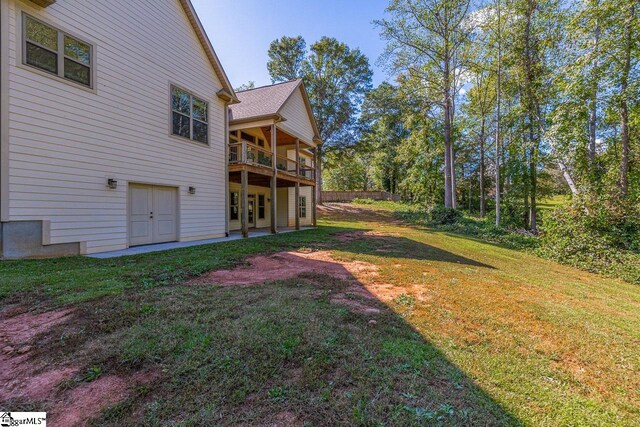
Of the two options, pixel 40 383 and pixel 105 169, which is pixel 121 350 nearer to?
pixel 40 383

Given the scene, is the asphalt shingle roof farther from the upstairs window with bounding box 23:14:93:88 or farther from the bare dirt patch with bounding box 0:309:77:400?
the bare dirt patch with bounding box 0:309:77:400

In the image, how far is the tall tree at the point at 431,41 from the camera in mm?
16312

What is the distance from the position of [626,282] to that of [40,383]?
1152 cm

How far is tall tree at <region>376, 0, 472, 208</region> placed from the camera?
1631cm

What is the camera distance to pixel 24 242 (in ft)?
18.6

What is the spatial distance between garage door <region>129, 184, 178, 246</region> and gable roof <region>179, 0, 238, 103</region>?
4.44 m

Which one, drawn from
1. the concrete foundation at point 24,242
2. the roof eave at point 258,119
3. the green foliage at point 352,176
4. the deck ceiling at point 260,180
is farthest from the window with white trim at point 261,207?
the green foliage at point 352,176

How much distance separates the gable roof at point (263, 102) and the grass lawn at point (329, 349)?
28.9 feet

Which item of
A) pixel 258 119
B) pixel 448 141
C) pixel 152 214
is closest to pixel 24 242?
pixel 152 214

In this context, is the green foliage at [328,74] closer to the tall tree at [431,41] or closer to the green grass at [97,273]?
the tall tree at [431,41]

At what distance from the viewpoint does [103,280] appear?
4.43 meters

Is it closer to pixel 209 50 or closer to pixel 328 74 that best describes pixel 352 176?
pixel 328 74

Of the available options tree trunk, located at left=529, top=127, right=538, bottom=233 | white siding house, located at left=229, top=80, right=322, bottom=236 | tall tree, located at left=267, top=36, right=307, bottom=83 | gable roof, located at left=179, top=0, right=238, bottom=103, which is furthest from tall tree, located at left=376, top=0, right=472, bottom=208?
tall tree, located at left=267, top=36, right=307, bottom=83

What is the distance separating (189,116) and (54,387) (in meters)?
9.15
